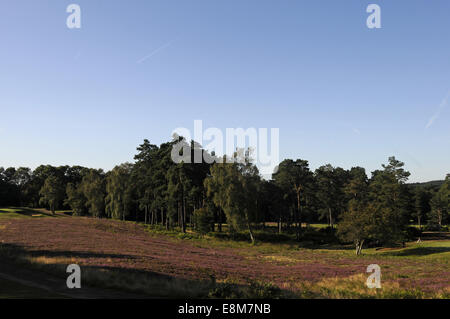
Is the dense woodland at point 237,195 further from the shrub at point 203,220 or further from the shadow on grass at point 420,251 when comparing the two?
the shadow on grass at point 420,251

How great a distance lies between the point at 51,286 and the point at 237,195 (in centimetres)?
5112

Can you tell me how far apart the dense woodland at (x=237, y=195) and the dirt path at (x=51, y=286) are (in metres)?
48.1

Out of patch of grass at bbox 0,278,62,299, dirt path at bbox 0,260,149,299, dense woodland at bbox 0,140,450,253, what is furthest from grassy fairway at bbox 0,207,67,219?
patch of grass at bbox 0,278,62,299

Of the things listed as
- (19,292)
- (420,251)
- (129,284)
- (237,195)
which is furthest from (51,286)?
(420,251)

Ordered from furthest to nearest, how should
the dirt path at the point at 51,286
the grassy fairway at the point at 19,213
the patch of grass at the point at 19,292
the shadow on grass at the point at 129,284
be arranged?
the grassy fairway at the point at 19,213 → the shadow on grass at the point at 129,284 → the dirt path at the point at 51,286 → the patch of grass at the point at 19,292

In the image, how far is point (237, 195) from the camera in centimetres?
6525

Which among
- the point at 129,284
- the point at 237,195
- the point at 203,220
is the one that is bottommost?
the point at 203,220

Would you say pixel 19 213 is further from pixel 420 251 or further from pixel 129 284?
pixel 420 251

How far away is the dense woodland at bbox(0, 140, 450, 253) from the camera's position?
65.1 meters

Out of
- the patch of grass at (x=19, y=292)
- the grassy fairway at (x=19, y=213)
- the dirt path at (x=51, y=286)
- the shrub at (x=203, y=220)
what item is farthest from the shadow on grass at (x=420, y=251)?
the grassy fairway at (x=19, y=213)

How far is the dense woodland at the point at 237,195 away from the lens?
65062mm

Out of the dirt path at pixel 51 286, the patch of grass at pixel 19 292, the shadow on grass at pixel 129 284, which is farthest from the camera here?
the shadow on grass at pixel 129 284
